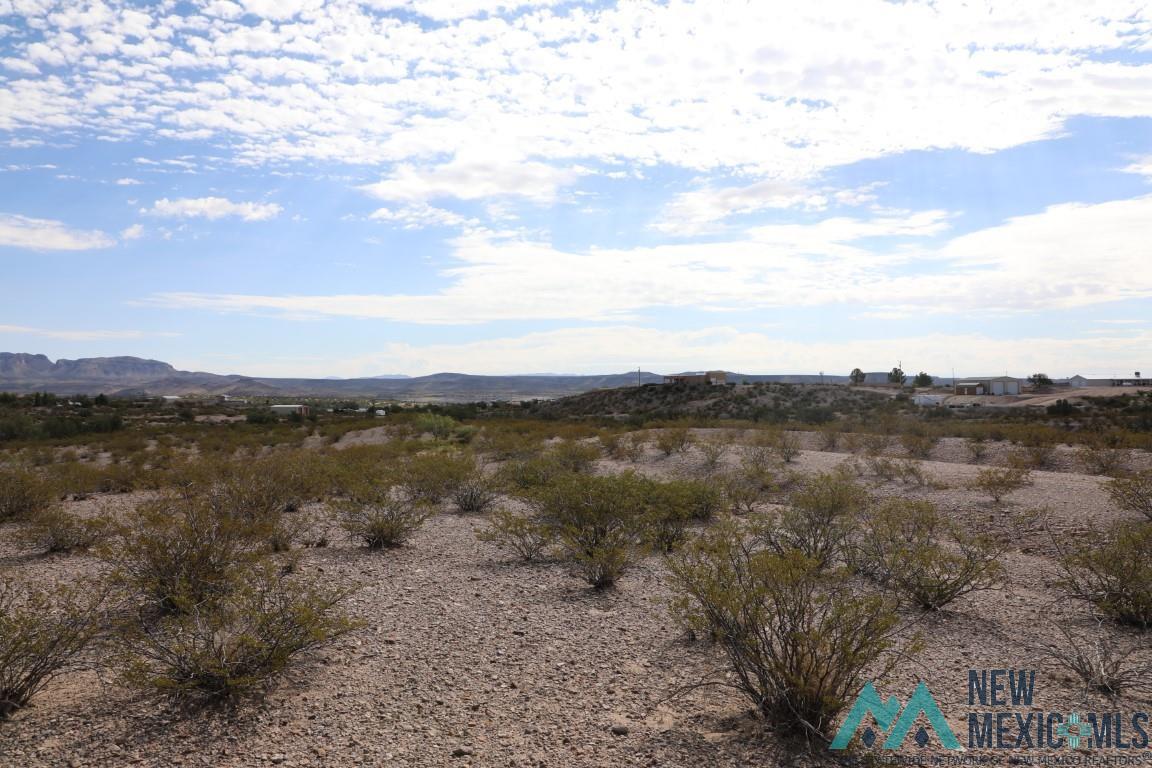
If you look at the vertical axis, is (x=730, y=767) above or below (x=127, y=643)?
below

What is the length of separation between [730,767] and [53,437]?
39147 millimetres

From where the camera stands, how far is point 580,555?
889cm

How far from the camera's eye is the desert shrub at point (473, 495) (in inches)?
584

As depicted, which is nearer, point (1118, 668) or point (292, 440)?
point (1118, 668)

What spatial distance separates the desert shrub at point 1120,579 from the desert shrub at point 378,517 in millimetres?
9166

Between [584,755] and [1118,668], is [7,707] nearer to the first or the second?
[584,755]

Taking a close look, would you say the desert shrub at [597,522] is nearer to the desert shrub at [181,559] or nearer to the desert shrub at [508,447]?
the desert shrub at [181,559]

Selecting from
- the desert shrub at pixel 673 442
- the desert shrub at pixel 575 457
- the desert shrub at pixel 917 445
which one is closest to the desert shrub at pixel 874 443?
the desert shrub at pixel 917 445

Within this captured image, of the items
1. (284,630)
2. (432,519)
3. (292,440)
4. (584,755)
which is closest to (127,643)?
(284,630)

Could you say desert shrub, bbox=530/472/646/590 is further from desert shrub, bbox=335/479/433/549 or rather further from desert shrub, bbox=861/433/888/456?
desert shrub, bbox=861/433/888/456

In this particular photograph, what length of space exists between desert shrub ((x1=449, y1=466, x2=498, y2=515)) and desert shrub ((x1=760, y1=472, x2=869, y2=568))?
6.52 metres

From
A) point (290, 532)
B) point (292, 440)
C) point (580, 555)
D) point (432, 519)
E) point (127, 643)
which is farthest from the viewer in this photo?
point (292, 440)

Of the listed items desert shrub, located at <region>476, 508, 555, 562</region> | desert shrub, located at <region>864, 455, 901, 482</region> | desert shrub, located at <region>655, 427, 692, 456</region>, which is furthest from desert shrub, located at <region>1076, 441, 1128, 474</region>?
desert shrub, located at <region>476, 508, 555, 562</region>

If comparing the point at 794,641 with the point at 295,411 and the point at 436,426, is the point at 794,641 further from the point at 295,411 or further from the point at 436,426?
the point at 295,411
